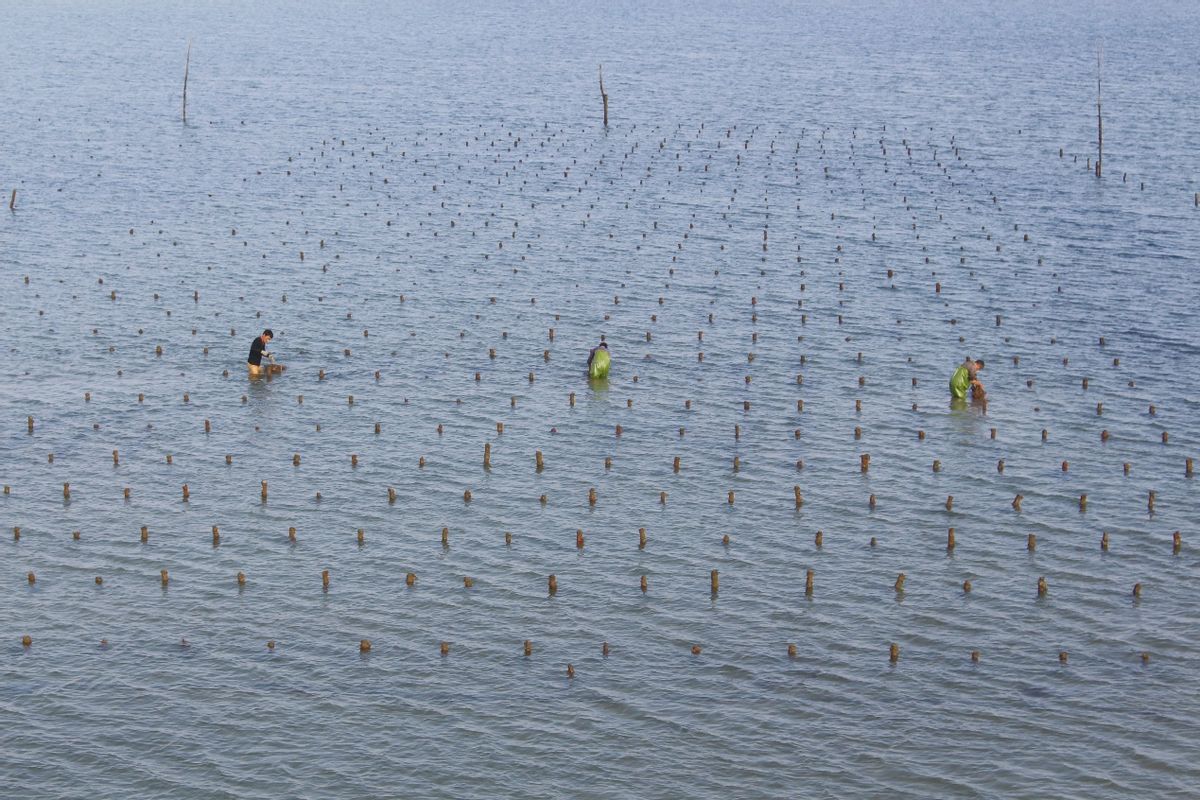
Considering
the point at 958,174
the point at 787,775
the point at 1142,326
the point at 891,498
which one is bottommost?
the point at 787,775

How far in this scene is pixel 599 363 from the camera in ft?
219

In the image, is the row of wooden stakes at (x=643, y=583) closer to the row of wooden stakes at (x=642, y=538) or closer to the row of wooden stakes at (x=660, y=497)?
the row of wooden stakes at (x=642, y=538)

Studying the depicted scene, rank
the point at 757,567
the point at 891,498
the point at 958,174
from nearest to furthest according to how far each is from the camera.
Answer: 1. the point at 757,567
2. the point at 891,498
3. the point at 958,174

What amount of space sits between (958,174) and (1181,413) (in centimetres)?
5268

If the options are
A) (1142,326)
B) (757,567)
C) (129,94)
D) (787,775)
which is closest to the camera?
(787,775)

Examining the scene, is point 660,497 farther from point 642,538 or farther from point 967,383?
point 967,383

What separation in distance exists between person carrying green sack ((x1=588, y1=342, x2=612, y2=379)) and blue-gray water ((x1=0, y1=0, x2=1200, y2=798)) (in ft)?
4.05

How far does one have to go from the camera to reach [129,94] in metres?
151

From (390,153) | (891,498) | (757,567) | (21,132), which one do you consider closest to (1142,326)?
(891,498)

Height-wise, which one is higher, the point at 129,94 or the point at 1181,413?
the point at 129,94

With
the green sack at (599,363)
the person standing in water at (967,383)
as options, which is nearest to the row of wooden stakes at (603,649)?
the person standing in water at (967,383)

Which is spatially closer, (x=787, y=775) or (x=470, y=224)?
(x=787, y=775)

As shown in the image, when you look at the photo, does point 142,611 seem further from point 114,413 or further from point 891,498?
point 891,498

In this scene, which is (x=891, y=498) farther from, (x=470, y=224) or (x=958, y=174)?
(x=958, y=174)
